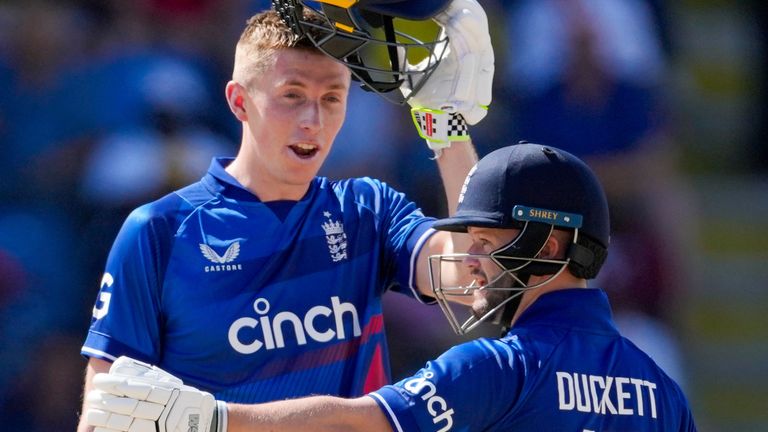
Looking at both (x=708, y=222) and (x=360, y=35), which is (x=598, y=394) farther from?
(x=708, y=222)

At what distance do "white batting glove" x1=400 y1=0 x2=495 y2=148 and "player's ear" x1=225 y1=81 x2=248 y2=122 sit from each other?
0.50 metres

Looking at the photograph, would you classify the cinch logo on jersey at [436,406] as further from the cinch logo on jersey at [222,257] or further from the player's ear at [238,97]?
the player's ear at [238,97]

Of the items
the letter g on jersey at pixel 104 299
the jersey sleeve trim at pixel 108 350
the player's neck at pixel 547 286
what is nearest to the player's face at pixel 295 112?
the letter g on jersey at pixel 104 299

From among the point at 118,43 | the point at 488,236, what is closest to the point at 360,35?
the point at 488,236

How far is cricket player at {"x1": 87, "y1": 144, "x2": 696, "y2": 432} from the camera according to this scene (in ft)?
8.75

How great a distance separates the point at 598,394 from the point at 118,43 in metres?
3.92

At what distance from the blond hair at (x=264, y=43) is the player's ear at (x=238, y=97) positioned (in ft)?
0.07

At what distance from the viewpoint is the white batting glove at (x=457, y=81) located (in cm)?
358

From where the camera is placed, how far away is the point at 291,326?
3.53m

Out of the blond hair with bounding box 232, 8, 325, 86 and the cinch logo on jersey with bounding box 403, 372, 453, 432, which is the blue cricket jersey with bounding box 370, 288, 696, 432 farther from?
the blond hair with bounding box 232, 8, 325, 86

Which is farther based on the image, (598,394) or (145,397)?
(598,394)

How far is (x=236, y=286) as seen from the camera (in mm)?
3504

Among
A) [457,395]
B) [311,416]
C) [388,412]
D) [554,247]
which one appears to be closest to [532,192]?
[554,247]

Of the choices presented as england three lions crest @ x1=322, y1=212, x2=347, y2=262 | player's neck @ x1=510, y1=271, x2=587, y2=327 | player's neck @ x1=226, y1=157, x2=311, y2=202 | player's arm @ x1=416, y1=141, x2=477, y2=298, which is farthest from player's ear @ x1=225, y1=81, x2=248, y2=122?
player's neck @ x1=510, y1=271, x2=587, y2=327
